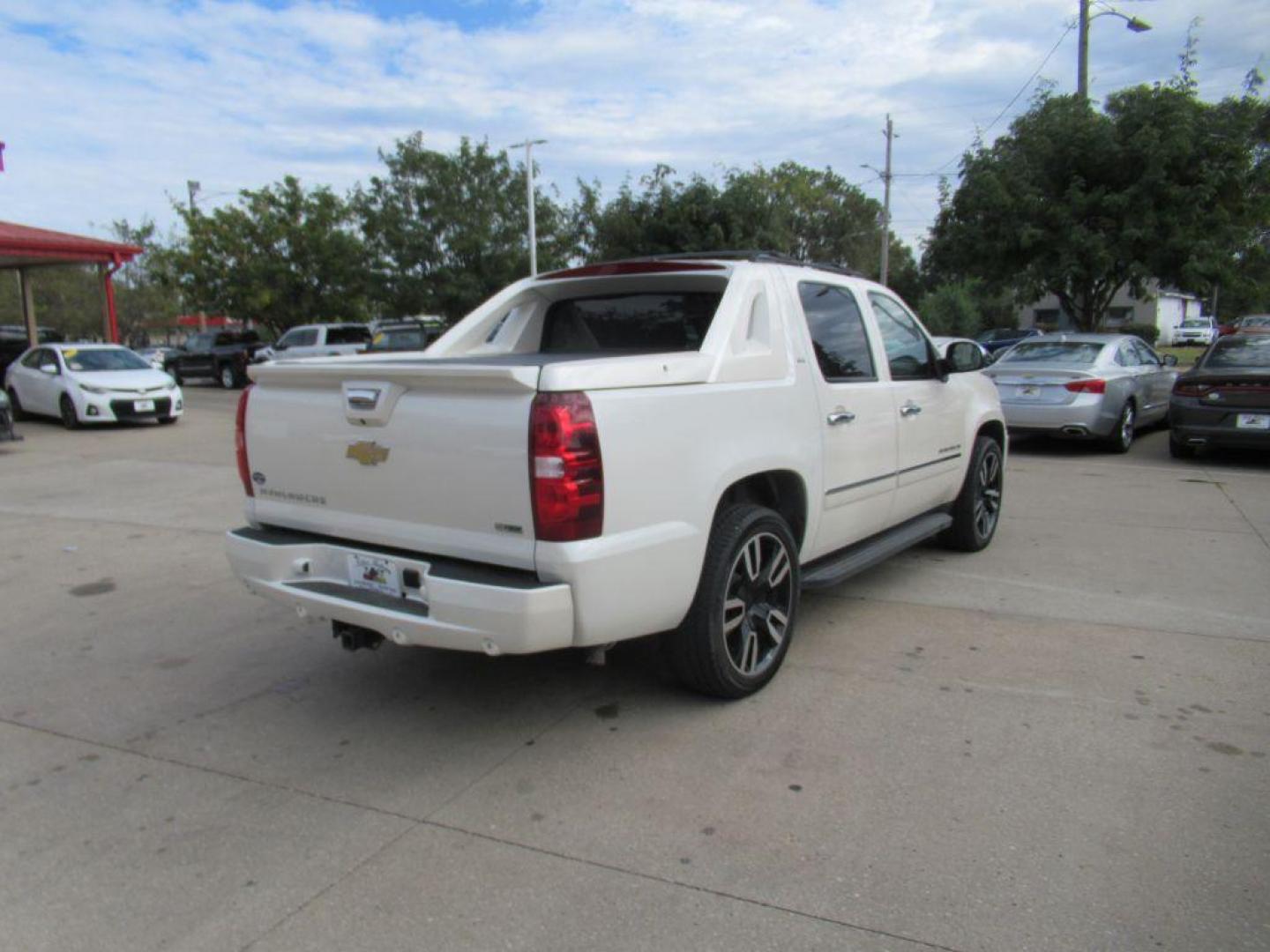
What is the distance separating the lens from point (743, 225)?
28.7 metres

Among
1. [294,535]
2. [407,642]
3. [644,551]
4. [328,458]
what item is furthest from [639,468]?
[294,535]

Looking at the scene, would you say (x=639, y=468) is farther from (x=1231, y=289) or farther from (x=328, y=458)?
(x=1231, y=289)

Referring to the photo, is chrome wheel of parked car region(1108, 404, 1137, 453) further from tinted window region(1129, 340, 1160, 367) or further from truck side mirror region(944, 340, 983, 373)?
truck side mirror region(944, 340, 983, 373)

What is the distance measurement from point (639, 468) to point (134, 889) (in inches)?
80.5

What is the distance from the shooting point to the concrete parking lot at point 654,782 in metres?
2.62

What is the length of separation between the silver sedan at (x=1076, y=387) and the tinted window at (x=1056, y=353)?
0.01 m

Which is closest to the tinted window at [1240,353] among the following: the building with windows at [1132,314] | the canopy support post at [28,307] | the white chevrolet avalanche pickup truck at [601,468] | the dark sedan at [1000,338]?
the white chevrolet avalanche pickup truck at [601,468]

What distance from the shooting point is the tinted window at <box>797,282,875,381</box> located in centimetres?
462

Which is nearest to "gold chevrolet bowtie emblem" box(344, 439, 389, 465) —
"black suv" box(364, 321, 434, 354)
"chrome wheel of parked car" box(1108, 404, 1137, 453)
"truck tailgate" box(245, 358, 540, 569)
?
"truck tailgate" box(245, 358, 540, 569)

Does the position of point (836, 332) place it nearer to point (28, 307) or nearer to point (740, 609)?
point (740, 609)

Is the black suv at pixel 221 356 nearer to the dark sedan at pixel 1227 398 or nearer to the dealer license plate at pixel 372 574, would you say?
the dark sedan at pixel 1227 398

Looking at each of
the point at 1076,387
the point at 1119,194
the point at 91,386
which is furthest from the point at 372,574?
the point at 1119,194

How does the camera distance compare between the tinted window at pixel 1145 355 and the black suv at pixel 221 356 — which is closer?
the tinted window at pixel 1145 355

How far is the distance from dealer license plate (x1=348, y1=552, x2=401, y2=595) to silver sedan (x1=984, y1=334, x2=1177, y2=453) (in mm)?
9019
